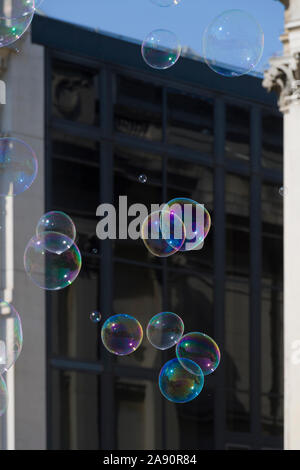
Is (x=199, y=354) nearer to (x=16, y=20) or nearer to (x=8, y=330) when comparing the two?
(x=16, y=20)

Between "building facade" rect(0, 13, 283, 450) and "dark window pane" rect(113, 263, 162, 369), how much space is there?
24mm

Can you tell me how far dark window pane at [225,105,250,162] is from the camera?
2519cm

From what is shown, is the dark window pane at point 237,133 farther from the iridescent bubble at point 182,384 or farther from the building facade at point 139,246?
the iridescent bubble at point 182,384

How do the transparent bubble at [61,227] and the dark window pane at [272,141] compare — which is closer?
the transparent bubble at [61,227]

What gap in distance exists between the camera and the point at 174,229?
15.6 metres

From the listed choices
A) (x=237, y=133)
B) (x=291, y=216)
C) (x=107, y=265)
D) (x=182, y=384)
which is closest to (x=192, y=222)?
(x=291, y=216)

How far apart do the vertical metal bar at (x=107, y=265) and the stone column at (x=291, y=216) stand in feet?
19.9

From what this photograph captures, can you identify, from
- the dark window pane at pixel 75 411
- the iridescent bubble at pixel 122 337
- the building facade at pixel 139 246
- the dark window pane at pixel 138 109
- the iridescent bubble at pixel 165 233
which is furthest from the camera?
the dark window pane at pixel 138 109

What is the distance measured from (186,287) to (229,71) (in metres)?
8.27

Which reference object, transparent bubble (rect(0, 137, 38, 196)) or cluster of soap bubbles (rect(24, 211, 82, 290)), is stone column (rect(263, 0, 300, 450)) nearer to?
cluster of soap bubbles (rect(24, 211, 82, 290))

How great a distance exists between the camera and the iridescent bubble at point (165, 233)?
613 inches

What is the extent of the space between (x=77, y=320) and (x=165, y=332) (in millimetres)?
5673

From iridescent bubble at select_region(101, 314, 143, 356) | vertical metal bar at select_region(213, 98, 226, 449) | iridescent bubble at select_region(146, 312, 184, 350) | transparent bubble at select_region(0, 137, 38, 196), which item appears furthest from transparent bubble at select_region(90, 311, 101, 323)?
transparent bubble at select_region(0, 137, 38, 196)

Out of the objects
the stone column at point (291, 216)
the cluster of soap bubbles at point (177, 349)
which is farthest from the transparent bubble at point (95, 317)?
the stone column at point (291, 216)
